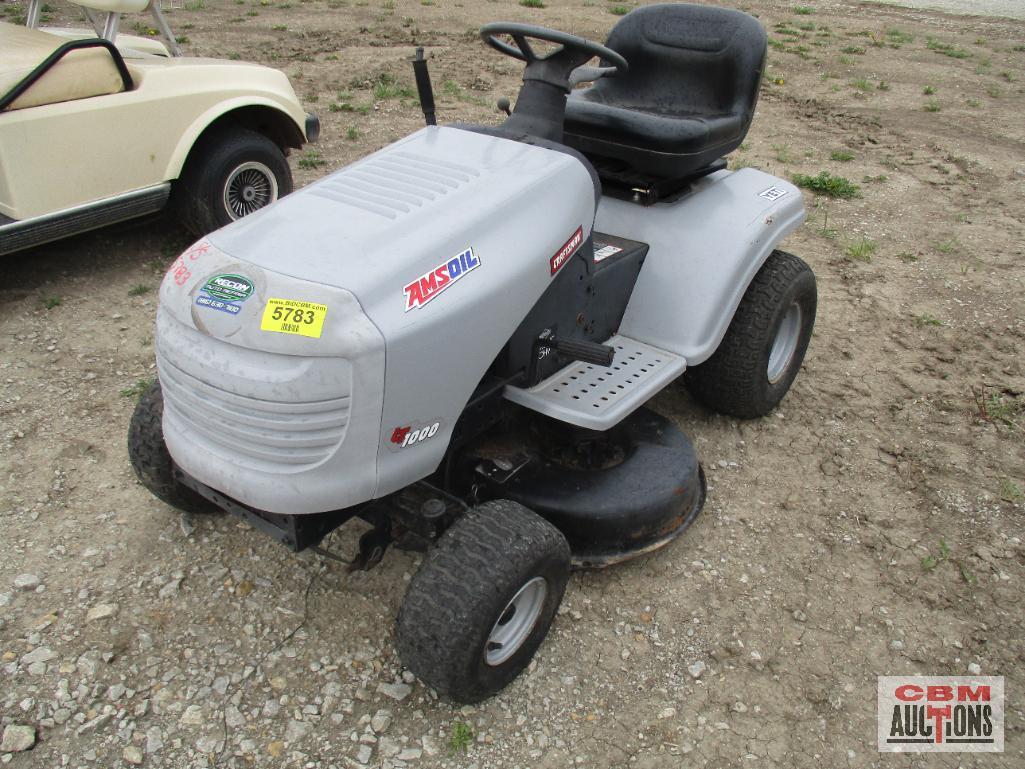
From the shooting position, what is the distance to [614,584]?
2.67 meters

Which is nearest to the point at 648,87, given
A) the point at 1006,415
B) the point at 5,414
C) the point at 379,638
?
the point at 1006,415

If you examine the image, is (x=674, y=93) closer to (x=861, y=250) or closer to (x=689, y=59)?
(x=689, y=59)

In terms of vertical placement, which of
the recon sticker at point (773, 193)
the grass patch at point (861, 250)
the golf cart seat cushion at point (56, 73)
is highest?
the golf cart seat cushion at point (56, 73)

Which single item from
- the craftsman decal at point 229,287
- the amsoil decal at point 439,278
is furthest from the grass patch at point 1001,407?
the craftsman decal at point 229,287

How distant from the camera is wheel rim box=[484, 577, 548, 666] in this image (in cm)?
223

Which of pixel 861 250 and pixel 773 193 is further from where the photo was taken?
pixel 861 250

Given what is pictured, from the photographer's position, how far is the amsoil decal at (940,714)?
2.26m

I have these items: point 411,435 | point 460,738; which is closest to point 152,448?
point 411,435

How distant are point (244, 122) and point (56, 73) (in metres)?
1.04

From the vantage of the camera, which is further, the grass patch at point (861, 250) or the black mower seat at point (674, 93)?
the grass patch at point (861, 250)

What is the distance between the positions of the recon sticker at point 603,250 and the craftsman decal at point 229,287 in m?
1.24

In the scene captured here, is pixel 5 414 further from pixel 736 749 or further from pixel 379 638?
pixel 736 749

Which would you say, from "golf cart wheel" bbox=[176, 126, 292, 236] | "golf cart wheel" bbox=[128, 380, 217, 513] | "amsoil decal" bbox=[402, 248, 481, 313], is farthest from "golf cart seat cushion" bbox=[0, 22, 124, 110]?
"amsoil decal" bbox=[402, 248, 481, 313]

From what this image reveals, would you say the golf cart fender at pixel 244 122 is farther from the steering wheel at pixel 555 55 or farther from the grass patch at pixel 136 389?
the steering wheel at pixel 555 55
